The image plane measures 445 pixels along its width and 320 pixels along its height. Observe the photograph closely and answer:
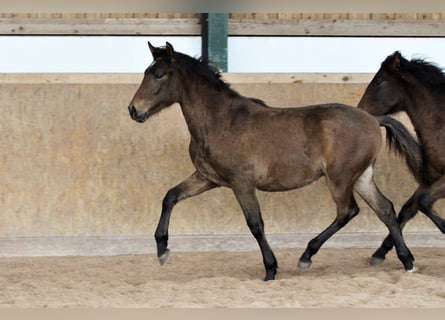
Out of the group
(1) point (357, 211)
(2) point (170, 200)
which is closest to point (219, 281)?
(2) point (170, 200)

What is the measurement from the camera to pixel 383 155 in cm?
722

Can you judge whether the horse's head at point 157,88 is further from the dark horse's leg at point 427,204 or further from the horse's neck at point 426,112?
the dark horse's leg at point 427,204

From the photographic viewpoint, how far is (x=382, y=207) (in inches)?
224

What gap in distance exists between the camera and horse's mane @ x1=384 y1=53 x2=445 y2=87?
19.6 ft

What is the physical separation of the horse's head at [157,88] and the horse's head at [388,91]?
1706mm

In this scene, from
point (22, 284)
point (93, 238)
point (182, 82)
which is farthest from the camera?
point (93, 238)

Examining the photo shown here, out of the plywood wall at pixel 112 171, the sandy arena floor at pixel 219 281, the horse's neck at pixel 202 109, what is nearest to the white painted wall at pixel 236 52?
the plywood wall at pixel 112 171

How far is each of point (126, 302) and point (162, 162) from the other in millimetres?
2753

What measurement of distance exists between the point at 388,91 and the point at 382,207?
104cm

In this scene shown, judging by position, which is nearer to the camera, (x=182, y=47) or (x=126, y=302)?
(x=126, y=302)

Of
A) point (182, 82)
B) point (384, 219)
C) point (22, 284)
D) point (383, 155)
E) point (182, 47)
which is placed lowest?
point (22, 284)

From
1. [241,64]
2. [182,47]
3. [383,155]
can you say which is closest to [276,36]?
[241,64]

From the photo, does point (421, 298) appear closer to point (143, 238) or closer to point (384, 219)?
point (384, 219)

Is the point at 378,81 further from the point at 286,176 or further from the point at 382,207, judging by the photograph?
the point at 286,176
